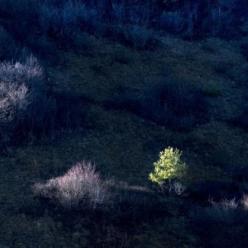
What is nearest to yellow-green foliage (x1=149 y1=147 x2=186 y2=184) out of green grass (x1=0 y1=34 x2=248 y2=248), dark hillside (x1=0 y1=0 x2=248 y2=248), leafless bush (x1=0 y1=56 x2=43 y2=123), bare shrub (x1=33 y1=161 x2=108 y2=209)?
dark hillside (x1=0 y1=0 x2=248 y2=248)

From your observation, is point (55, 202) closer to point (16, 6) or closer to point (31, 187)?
point (31, 187)

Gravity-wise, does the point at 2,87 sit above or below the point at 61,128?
above

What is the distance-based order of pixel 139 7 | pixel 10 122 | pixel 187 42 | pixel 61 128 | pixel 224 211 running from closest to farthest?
pixel 224 211 < pixel 10 122 < pixel 61 128 < pixel 187 42 < pixel 139 7

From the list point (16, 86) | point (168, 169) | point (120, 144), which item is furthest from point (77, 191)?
point (16, 86)

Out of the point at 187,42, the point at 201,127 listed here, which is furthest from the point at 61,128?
the point at 187,42

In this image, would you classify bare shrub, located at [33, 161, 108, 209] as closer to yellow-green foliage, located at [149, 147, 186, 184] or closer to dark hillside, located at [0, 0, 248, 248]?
dark hillside, located at [0, 0, 248, 248]

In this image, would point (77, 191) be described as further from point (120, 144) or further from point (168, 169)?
point (120, 144)

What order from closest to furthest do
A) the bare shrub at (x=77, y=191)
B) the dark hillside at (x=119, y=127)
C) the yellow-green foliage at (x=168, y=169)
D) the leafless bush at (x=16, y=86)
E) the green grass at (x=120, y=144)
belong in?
1. the green grass at (x=120, y=144)
2. the dark hillside at (x=119, y=127)
3. the bare shrub at (x=77, y=191)
4. the yellow-green foliage at (x=168, y=169)
5. the leafless bush at (x=16, y=86)

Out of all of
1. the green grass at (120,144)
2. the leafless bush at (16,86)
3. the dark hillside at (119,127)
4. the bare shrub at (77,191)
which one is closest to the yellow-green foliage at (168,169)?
the dark hillside at (119,127)

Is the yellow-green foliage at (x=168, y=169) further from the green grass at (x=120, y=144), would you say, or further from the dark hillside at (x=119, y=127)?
the green grass at (x=120, y=144)
